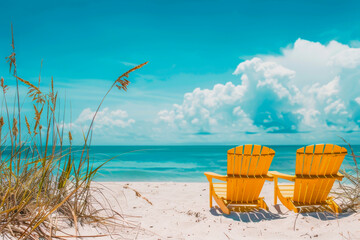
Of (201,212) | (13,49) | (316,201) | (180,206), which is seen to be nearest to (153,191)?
(180,206)

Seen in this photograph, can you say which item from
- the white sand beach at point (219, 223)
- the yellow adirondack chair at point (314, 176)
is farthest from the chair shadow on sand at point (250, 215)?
the yellow adirondack chair at point (314, 176)

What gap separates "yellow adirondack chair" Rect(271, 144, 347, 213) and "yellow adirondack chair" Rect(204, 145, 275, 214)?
1.08 ft

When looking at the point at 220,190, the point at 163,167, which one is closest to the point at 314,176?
the point at 220,190

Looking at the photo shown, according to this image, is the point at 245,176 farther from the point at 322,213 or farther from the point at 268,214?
the point at 322,213

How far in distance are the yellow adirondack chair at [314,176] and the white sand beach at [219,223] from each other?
232mm

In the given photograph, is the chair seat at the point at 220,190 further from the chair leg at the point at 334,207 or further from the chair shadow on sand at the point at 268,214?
the chair leg at the point at 334,207

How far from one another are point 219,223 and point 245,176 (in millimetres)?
785

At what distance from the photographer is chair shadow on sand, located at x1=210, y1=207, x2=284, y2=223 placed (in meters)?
4.06

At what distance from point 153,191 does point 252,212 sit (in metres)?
2.34

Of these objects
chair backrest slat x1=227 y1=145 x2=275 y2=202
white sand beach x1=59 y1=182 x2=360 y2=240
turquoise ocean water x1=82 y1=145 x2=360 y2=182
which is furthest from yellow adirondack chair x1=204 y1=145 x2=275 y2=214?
turquoise ocean water x1=82 y1=145 x2=360 y2=182

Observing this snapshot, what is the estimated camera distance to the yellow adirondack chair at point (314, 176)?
412cm

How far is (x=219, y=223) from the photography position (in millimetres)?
3814

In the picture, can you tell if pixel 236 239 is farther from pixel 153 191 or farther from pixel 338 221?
pixel 153 191

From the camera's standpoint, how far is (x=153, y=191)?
603 cm
